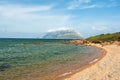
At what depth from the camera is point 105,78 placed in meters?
23.0

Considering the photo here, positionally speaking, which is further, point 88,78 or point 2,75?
point 2,75

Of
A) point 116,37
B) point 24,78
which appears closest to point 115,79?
point 24,78

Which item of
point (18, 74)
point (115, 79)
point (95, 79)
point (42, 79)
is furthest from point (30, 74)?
point (115, 79)

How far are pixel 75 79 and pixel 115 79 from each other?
444 centimetres

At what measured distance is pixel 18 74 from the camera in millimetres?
28000

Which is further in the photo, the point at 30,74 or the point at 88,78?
the point at 30,74

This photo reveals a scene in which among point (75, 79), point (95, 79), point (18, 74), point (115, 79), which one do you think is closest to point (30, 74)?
point (18, 74)

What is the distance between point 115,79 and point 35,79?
8.60 metres

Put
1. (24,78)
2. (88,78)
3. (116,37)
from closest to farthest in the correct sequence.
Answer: (88,78), (24,78), (116,37)

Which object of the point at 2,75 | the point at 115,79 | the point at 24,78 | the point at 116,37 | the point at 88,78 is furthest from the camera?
the point at 116,37

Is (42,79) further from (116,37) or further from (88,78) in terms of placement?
(116,37)

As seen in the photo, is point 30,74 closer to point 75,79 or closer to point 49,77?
point 49,77

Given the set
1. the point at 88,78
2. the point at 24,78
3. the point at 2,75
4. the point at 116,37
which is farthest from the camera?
the point at 116,37

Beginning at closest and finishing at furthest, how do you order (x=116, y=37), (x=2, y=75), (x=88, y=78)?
(x=88, y=78), (x=2, y=75), (x=116, y=37)
